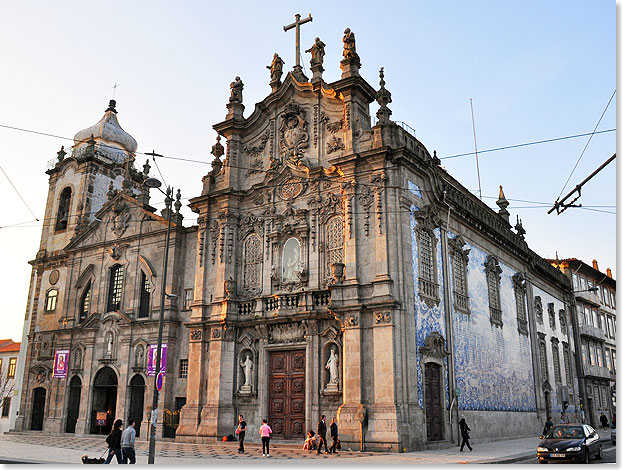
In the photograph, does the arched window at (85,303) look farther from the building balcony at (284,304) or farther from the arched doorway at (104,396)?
the building balcony at (284,304)

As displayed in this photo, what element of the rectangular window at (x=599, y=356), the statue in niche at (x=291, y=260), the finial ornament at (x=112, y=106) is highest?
the finial ornament at (x=112, y=106)

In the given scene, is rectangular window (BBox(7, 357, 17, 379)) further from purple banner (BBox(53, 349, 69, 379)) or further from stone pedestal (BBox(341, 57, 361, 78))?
stone pedestal (BBox(341, 57, 361, 78))

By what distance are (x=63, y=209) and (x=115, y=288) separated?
11.1m

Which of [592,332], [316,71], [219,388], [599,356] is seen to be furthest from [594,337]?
[219,388]

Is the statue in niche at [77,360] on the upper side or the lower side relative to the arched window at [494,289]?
lower

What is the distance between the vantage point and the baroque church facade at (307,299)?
24469 millimetres

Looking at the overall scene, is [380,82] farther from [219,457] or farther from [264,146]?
[219,457]

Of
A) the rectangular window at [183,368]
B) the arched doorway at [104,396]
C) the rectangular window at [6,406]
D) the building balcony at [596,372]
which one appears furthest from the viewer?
the building balcony at [596,372]

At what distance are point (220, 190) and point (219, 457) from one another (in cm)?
1411

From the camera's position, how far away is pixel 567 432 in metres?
20.1

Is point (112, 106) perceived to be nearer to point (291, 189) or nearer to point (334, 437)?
point (291, 189)

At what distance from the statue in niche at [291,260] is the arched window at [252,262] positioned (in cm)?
152

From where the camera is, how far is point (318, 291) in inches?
1019

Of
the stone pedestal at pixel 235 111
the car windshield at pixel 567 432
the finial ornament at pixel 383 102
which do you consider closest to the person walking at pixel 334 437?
the car windshield at pixel 567 432
